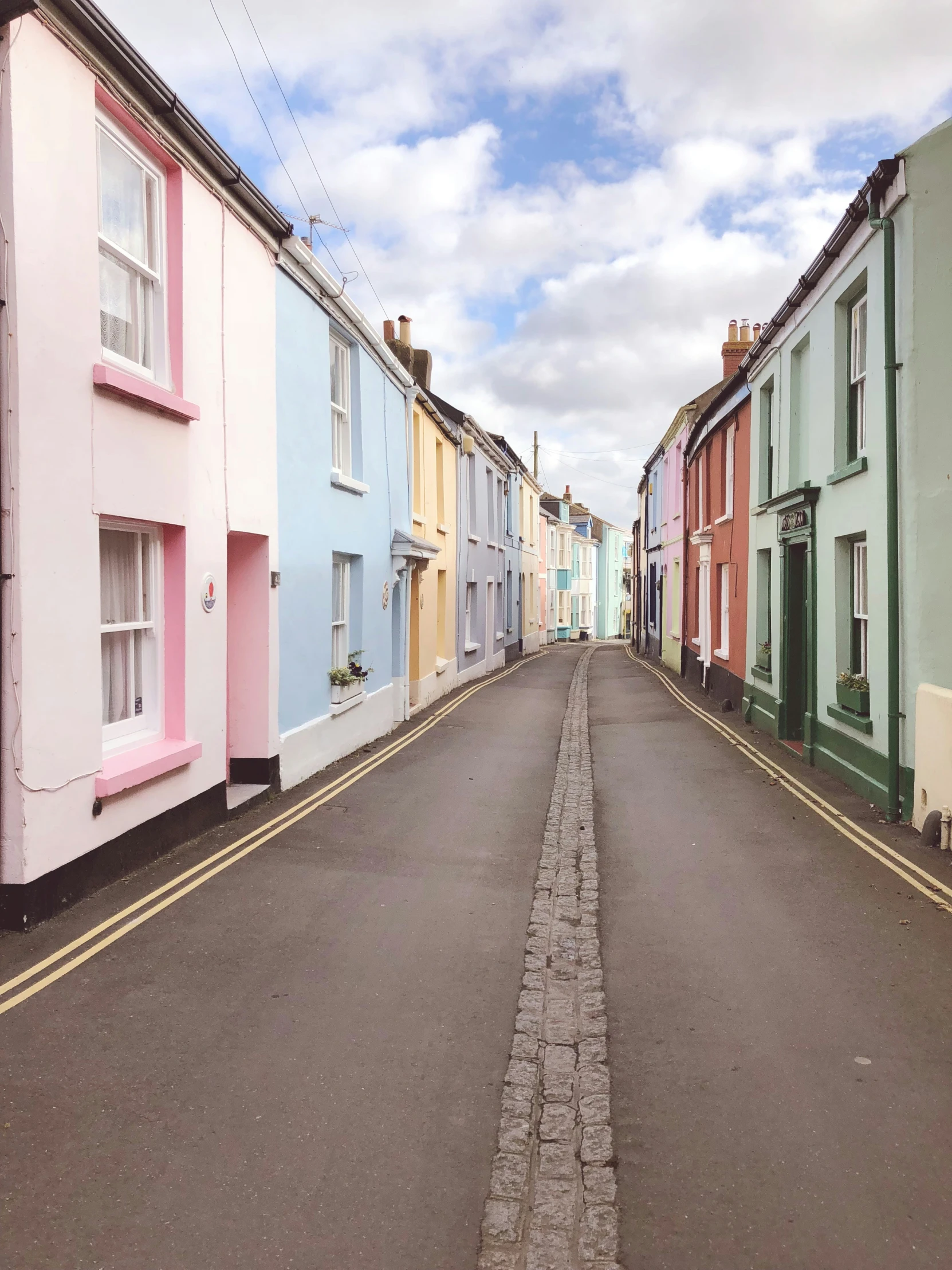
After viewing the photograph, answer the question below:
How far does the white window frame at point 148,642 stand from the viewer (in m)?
7.39

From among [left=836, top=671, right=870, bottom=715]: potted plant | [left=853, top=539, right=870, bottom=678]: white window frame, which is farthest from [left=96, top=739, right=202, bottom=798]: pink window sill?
[left=853, top=539, right=870, bottom=678]: white window frame

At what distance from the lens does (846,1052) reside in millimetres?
4426

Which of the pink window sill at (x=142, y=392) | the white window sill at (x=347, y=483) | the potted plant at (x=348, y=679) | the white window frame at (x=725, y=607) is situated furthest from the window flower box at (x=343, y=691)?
the white window frame at (x=725, y=607)

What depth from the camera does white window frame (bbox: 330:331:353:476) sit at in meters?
12.6

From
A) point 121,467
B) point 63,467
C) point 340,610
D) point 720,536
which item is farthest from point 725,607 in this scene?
→ point 63,467

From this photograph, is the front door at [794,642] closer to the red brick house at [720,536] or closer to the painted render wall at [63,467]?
the red brick house at [720,536]

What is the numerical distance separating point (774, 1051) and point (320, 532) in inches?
334

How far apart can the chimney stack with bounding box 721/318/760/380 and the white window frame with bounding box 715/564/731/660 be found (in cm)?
705

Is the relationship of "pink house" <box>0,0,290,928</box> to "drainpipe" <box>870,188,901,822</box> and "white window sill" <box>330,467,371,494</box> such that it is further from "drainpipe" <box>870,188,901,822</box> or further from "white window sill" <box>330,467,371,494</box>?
"drainpipe" <box>870,188,901,822</box>

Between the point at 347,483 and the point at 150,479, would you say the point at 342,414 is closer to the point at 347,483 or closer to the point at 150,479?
the point at 347,483

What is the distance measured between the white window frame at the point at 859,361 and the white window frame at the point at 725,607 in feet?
23.3

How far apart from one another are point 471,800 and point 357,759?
9.71 feet

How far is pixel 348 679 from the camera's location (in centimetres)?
1220

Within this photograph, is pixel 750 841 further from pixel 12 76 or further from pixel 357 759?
pixel 12 76
